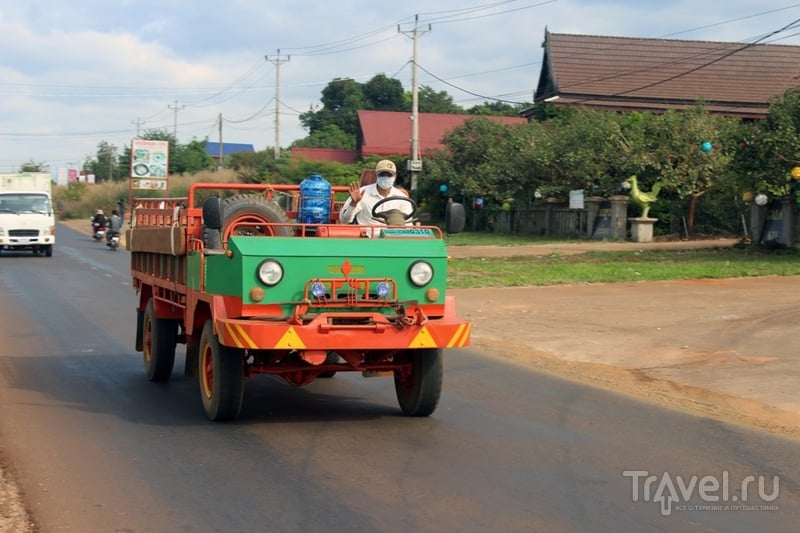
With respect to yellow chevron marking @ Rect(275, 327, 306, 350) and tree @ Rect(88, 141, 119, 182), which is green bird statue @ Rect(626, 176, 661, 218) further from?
tree @ Rect(88, 141, 119, 182)

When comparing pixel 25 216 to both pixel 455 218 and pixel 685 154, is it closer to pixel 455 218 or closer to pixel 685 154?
pixel 685 154

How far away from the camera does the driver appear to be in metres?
8.76

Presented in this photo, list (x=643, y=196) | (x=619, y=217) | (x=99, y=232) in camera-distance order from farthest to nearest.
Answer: (x=99, y=232) → (x=619, y=217) → (x=643, y=196)

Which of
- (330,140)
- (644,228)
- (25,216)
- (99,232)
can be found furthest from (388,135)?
(25,216)

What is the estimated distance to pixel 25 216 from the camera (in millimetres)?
33844

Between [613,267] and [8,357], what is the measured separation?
15.0 metres

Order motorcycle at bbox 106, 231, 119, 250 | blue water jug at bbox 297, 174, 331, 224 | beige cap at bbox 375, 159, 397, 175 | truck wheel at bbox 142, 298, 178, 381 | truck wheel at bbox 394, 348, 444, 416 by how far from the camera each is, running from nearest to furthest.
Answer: truck wheel at bbox 394, 348, 444, 416 < beige cap at bbox 375, 159, 397, 175 < blue water jug at bbox 297, 174, 331, 224 < truck wheel at bbox 142, 298, 178, 381 < motorcycle at bbox 106, 231, 119, 250

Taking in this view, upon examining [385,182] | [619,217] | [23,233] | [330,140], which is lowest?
[23,233]

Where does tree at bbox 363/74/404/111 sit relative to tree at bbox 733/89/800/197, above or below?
above

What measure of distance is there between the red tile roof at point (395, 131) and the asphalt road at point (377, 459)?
169 feet

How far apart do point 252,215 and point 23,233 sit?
27497 mm

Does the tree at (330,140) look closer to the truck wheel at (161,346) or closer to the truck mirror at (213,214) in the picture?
the truck wheel at (161,346)

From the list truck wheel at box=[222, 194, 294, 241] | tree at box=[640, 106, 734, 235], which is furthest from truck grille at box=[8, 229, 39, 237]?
truck wheel at box=[222, 194, 294, 241]

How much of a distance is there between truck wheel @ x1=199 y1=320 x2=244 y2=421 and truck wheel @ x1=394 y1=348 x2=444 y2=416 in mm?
1462
